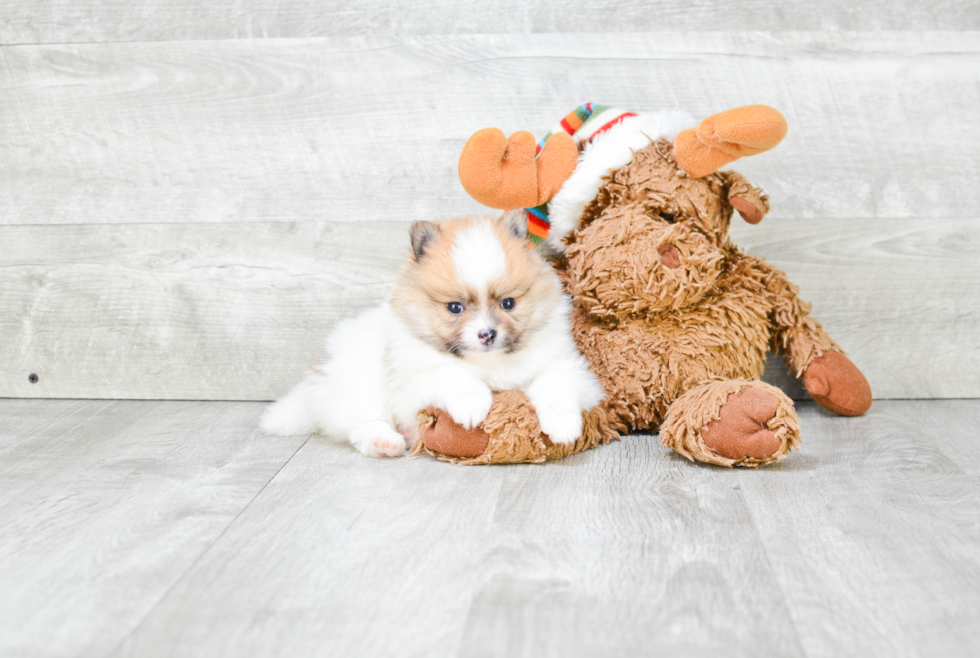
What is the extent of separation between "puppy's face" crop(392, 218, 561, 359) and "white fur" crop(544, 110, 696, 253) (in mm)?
110

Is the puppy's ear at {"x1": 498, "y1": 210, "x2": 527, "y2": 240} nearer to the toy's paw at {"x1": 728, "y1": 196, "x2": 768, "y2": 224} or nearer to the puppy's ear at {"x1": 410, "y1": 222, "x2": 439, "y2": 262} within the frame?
the puppy's ear at {"x1": 410, "y1": 222, "x2": 439, "y2": 262}

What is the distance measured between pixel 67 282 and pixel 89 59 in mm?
494

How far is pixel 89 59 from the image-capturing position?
1702 mm

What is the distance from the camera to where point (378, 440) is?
4.45ft

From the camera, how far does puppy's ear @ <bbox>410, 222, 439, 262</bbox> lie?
1.32 meters

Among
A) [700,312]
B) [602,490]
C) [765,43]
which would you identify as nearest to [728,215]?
[700,312]

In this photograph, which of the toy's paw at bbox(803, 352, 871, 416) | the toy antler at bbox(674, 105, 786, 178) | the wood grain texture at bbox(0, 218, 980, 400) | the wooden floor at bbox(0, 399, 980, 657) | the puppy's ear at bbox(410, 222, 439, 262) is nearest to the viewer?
the wooden floor at bbox(0, 399, 980, 657)

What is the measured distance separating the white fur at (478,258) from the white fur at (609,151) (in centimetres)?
17

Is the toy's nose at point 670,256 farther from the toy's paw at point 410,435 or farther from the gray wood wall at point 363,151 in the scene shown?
the toy's paw at point 410,435

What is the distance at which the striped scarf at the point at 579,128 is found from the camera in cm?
141

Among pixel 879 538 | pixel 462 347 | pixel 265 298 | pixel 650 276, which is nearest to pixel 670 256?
pixel 650 276

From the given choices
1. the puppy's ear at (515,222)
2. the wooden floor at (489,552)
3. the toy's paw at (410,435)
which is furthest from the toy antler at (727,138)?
the toy's paw at (410,435)

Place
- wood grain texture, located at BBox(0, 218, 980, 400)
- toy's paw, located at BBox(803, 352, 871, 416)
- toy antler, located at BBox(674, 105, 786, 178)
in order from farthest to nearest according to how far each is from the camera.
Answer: wood grain texture, located at BBox(0, 218, 980, 400)
toy's paw, located at BBox(803, 352, 871, 416)
toy antler, located at BBox(674, 105, 786, 178)

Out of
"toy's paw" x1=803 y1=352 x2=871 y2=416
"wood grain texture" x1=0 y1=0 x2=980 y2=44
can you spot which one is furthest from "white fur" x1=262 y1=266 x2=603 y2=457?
"wood grain texture" x1=0 y1=0 x2=980 y2=44
